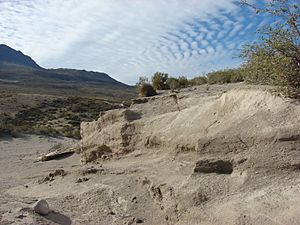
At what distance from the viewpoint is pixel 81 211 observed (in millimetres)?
6191

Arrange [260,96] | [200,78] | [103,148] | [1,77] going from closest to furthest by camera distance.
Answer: [260,96] → [103,148] → [200,78] → [1,77]

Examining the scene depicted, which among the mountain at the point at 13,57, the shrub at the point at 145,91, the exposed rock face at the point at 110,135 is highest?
the mountain at the point at 13,57

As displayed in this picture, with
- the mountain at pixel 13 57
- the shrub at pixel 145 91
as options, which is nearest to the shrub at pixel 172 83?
the shrub at pixel 145 91

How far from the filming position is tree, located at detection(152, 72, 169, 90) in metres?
14.0

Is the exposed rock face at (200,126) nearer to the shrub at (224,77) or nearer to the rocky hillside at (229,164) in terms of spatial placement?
the rocky hillside at (229,164)

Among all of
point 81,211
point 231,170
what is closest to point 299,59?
point 231,170

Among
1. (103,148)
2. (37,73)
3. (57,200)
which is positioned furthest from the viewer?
(37,73)

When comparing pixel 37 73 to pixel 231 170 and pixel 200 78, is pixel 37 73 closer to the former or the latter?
pixel 200 78

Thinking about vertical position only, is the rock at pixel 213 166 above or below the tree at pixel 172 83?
below

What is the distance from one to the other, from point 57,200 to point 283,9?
4511 mm

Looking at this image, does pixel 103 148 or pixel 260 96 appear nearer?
pixel 260 96

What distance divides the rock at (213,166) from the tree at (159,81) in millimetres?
8300

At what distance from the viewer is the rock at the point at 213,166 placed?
5598mm

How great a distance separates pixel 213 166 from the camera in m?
5.72
